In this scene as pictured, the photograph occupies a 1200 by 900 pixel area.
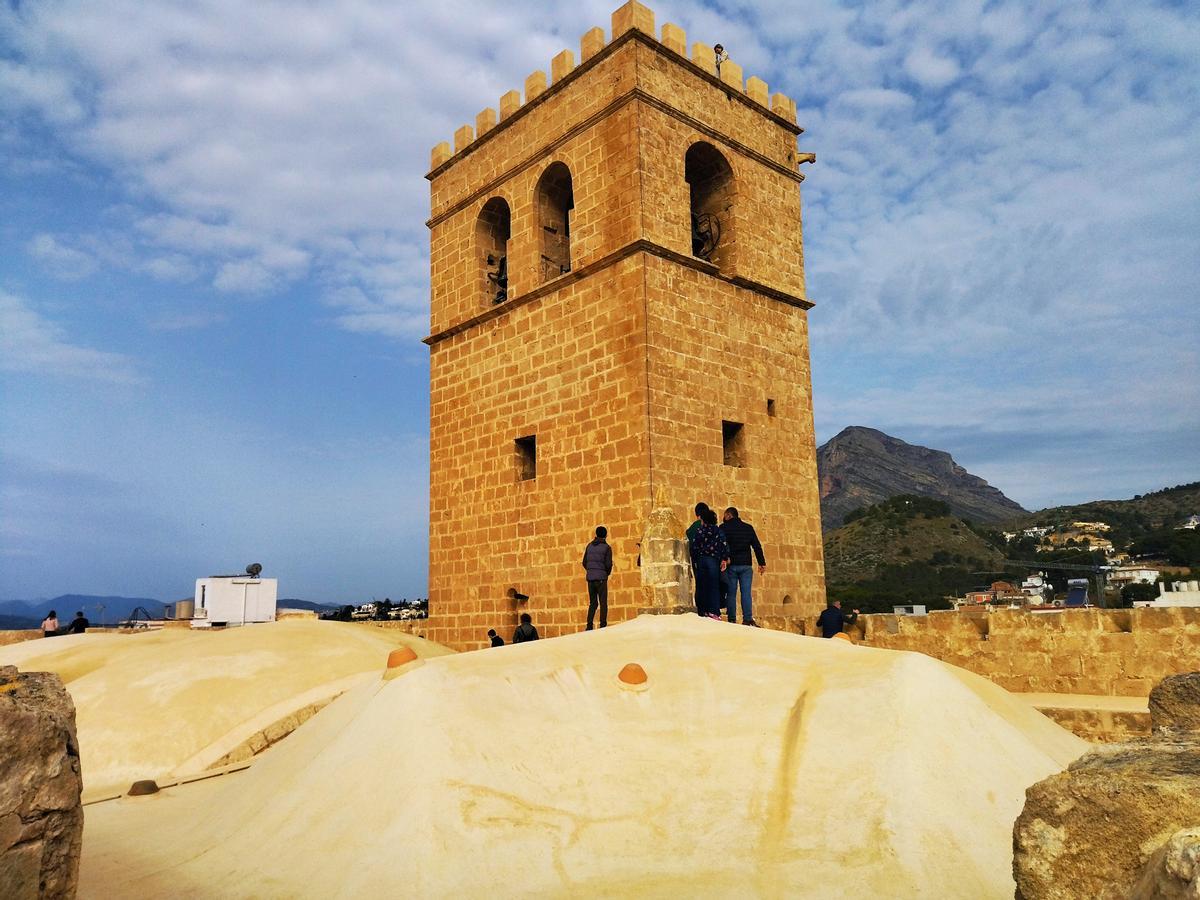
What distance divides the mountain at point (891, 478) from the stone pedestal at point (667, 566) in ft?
238

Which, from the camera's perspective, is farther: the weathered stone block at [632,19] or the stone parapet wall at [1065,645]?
the weathered stone block at [632,19]

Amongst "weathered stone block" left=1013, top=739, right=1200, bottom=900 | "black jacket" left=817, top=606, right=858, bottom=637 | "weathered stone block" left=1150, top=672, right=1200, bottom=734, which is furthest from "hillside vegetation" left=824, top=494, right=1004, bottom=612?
"weathered stone block" left=1013, top=739, right=1200, bottom=900

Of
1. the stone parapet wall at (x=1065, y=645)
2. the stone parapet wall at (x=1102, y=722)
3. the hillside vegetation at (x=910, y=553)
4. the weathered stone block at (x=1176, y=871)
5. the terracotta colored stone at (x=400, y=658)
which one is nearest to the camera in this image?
the weathered stone block at (x=1176, y=871)

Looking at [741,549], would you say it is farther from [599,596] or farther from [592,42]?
[592,42]

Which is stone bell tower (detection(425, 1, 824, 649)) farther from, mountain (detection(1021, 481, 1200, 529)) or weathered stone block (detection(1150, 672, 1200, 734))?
mountain (detection(1021, 481, 1200, 529))

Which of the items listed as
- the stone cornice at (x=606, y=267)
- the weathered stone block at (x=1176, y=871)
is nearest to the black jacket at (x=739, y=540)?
the stone cornice at (x=606, y=267)

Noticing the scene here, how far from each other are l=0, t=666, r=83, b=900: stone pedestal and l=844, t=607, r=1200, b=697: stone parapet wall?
7.93m

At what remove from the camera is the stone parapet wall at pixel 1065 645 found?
328 inches

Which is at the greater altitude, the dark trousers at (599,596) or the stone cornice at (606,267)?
the stone cornice at (606,267)

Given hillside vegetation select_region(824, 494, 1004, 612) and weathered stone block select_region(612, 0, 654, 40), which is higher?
weathered stone block select_region(612, 0, 654, 40)

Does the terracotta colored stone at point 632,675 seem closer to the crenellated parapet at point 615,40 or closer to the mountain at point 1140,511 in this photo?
the crenellated parapet at point 615,40

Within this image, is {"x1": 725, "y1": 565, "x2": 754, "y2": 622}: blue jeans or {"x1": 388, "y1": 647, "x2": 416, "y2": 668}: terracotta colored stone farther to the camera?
{"x1": 725, "y1": 565, "x2": 754, "y2": 622}: blue jeans

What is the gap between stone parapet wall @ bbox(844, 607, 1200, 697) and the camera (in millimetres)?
8344

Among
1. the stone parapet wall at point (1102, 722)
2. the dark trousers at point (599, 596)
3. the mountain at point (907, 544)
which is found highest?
the mountain at point (907, 544)
